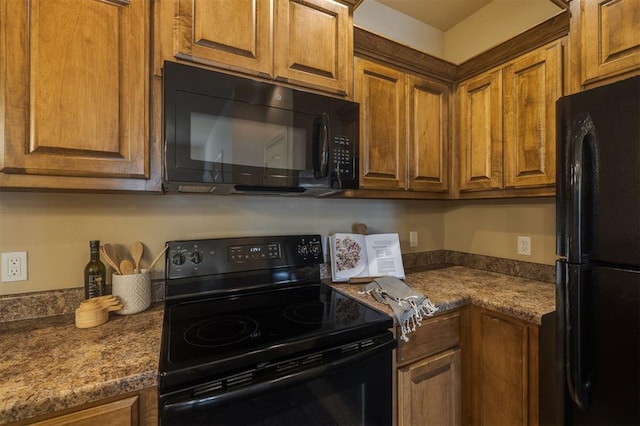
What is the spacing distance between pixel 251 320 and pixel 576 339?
109 cm

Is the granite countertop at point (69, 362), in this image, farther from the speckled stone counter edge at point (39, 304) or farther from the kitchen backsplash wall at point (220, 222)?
the kitchen backsplash wall at point (220, 222)

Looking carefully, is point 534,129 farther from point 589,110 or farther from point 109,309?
point 109,309

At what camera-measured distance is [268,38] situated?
1.22 metres

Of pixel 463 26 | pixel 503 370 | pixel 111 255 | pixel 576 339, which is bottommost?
pixel 503 370

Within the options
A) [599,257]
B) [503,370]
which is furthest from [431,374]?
[599,257]

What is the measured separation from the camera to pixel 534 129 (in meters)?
1.47

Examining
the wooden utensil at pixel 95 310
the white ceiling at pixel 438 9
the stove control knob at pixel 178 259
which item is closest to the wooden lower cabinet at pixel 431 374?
the stove control knob at pixel 178 259

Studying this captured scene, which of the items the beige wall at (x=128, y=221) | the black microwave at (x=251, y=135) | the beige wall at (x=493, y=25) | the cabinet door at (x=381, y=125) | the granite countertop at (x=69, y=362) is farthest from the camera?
the beige wall at (x=493, y=25)

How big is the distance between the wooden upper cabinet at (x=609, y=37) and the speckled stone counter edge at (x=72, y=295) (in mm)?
1010

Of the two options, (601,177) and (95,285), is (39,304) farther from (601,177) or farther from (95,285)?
(601,177)

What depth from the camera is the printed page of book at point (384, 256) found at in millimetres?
1673

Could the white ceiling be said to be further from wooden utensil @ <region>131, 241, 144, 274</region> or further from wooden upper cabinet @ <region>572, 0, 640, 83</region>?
wooden utensil @ <region>131, 241, 144, 274</region>

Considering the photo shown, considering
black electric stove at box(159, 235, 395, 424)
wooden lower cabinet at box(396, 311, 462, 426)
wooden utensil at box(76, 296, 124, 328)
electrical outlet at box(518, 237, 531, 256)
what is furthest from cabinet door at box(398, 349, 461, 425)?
wooden utensil at box(76, 296, 124, 328)

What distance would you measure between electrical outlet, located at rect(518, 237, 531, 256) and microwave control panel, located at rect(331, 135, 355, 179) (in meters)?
1.21
